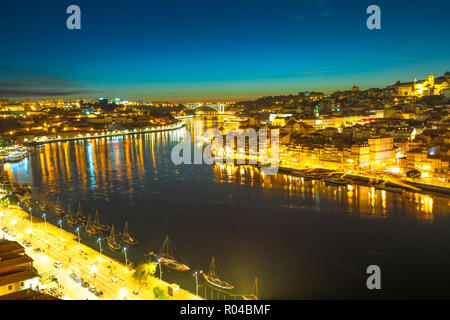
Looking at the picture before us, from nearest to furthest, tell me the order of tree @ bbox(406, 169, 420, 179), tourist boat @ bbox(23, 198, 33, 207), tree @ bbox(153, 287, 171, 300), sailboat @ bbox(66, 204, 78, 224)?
tree @ bbox(153, 287, 171, 300) → sailboat @ bbox(66, 204, 78, 224) → tourist boat @ bbox(23, 198, 33, 207) → tree @ bbox(406, 169, 420, 179)

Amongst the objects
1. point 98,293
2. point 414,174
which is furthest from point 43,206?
point 414,174

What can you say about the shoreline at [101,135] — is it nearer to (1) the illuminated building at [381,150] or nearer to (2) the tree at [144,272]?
(1) the illuminated building at [381,150]

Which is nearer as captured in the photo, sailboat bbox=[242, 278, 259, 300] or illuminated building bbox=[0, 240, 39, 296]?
illuminated building bbox=[0, 240, 39, 296]

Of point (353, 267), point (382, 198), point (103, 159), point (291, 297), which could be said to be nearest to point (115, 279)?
point (291, 297)

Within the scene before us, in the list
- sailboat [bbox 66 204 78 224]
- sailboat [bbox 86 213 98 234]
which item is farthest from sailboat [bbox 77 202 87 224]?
sailboat [bbox 86 213 98 234]

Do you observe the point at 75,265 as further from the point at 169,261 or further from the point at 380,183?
the point at 380,183

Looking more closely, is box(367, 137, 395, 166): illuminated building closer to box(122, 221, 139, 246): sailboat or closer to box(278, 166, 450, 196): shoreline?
box(278, 166, 450, 196): shoreline
